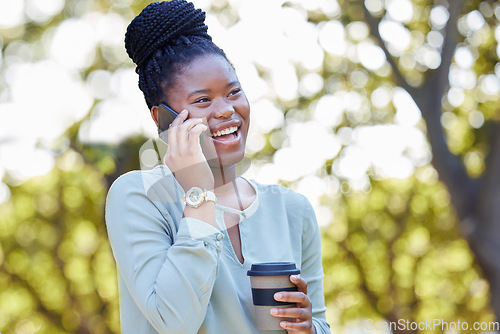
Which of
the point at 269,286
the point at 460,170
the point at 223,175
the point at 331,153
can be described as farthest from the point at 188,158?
the point at 331,153

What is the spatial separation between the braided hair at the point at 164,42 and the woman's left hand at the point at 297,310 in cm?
85

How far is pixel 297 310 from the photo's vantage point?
1828mm

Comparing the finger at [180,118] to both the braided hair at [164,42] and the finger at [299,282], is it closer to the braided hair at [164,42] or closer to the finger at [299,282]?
the braided hair at [164,42]

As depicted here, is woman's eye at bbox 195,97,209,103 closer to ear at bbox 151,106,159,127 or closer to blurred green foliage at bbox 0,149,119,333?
ear at bbox 151,106,159,127

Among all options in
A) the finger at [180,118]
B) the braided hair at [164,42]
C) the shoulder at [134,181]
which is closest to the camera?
the shoulder at [134,181]

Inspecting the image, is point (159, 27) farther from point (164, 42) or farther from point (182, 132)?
point (182, 132)

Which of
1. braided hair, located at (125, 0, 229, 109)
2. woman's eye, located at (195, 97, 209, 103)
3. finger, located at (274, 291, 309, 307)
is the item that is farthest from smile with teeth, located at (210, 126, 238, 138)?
finger, located at (274, 291, 309, 307)

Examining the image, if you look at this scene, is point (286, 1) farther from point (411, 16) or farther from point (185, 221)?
point (185, 221)

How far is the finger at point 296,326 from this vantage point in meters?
1.82

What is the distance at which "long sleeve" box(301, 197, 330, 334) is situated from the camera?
2205 millimetres

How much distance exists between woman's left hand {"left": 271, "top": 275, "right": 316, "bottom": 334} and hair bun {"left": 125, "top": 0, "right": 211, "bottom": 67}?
39.2 inches

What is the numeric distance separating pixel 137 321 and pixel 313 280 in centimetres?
69

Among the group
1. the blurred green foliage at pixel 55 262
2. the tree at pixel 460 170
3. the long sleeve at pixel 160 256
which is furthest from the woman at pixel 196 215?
the blurred green foliage at pixel 55 262

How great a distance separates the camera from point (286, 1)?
29.1 feet
